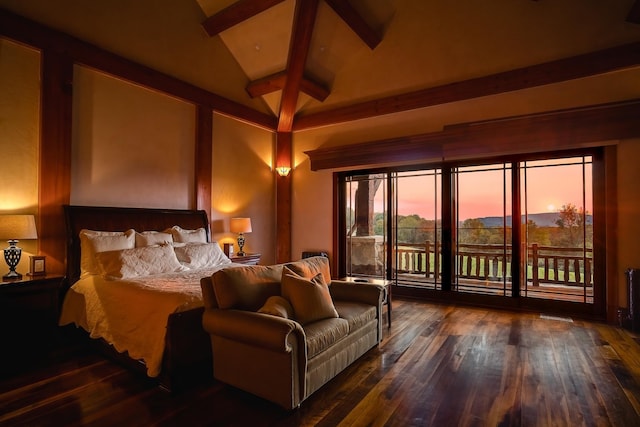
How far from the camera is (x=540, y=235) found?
4625 millimetres

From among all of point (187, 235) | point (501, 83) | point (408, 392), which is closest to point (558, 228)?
point (501, 83)

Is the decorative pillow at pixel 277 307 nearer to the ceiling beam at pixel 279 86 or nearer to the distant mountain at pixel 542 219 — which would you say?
the distant mountain at pixel 542 219

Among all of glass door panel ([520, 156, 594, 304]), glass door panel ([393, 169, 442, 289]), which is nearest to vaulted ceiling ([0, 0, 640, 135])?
glass door panel ([520, 156, 594, 304])

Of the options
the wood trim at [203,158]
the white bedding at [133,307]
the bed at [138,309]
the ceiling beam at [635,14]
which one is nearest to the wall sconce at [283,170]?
the wood trim at [203,158]

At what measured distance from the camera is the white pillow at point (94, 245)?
3359 mm

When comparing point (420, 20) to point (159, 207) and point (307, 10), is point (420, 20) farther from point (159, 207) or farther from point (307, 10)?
point (159, 207)

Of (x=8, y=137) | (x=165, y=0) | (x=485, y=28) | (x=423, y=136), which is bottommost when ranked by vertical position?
(x=8, y=137)

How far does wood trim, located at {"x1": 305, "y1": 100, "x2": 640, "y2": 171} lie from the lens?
383 cm

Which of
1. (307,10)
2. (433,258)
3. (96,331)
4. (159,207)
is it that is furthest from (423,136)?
(96,331)

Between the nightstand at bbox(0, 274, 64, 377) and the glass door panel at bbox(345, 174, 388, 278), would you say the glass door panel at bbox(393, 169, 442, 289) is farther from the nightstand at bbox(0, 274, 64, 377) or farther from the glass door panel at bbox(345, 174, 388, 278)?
the nightstand at bbox(0, 274, 64, 377)

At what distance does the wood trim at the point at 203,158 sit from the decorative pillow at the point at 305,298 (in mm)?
2913

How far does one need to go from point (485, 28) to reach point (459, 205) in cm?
242

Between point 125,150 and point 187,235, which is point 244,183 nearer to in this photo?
point 187,235

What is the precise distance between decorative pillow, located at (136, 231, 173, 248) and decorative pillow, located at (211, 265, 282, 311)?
1.79 metres
